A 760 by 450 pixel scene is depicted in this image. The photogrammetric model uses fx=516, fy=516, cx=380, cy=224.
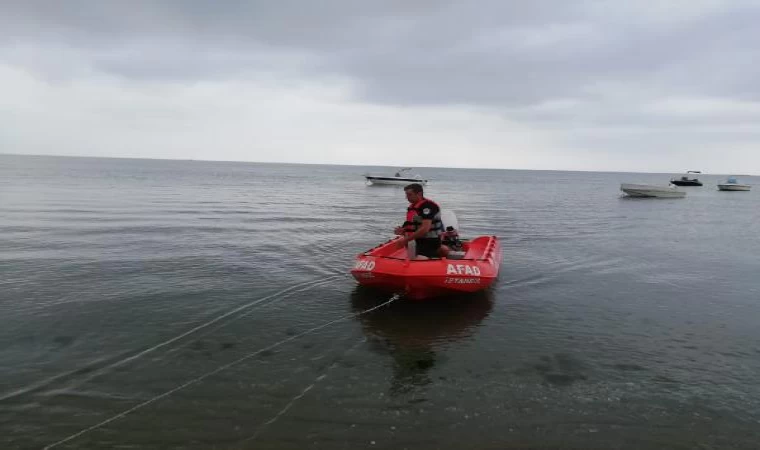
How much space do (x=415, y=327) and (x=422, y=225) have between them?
2.37 m

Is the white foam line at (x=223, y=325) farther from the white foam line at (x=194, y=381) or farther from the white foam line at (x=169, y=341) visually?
the white foam line at (x=194, y=381)

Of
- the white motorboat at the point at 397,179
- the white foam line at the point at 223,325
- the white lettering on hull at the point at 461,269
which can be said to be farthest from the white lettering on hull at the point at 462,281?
the white motorboat at the point at 397,179

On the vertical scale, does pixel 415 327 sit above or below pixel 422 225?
below

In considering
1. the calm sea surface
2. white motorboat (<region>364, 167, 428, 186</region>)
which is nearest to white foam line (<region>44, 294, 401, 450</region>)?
the calm sea surface

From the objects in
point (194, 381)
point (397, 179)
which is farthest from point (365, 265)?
point (397, 179)

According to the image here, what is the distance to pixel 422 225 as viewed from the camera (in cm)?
1013

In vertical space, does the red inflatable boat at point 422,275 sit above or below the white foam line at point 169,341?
above

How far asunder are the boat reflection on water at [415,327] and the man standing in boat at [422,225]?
111 cm

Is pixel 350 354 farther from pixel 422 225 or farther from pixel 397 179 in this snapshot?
pixel 397 179

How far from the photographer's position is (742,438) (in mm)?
5301

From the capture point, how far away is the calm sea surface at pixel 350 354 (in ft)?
17.2

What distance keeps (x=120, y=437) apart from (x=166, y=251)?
990 cm

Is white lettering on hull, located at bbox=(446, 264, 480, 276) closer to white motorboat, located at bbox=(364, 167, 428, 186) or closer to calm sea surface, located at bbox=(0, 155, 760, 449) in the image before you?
calm sea surface, located at bbox=(0, 155, 760, 449)

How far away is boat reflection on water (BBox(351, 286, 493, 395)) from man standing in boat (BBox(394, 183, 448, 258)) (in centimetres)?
111
